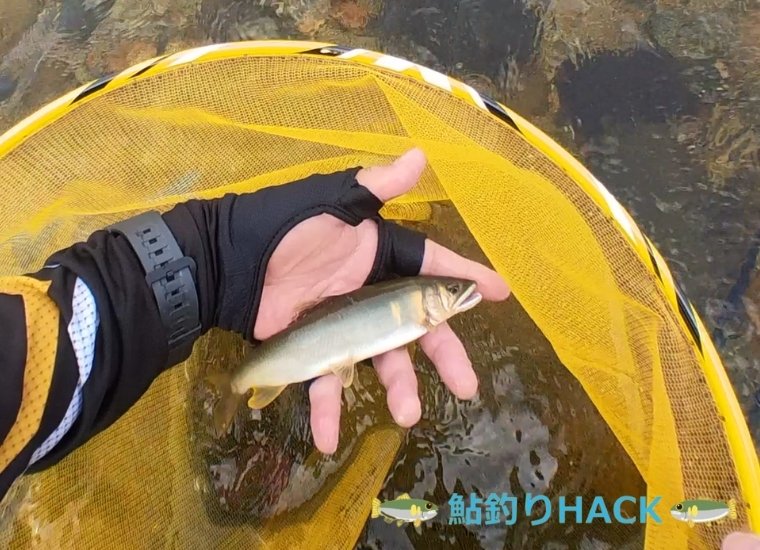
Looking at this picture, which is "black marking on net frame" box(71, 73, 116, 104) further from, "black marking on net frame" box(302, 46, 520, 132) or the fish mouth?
the fish mouth

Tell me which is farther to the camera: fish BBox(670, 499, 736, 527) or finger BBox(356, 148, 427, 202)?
finger BBox(356, 148, 427, 202)

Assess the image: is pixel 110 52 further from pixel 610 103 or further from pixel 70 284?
pixel 610 103

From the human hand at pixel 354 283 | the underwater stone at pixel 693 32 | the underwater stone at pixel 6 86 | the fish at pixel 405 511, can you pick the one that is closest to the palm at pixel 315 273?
the human hand at pixel 354 283

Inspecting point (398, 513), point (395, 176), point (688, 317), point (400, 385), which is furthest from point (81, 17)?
point (688, 317)

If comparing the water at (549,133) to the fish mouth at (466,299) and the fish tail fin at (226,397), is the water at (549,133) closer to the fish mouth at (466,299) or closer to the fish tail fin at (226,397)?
the fish tail fin at (226,397)

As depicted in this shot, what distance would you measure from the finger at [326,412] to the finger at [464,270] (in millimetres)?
461

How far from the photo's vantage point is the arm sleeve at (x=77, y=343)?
1.56 meters

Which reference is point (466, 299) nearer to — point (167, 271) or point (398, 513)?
point (167, 271)

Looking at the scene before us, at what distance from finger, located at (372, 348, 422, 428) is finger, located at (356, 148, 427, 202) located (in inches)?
19.3

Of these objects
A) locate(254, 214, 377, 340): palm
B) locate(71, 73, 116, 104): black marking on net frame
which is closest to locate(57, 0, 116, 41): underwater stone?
locate(71, 73, 116, 104): black marking on net frame

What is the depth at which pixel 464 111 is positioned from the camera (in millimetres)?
2084

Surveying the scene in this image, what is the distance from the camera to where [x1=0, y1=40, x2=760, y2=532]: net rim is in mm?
1636

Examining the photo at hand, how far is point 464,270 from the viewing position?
2.17 m

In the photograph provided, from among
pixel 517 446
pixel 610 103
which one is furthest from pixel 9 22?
pixel 517 446
